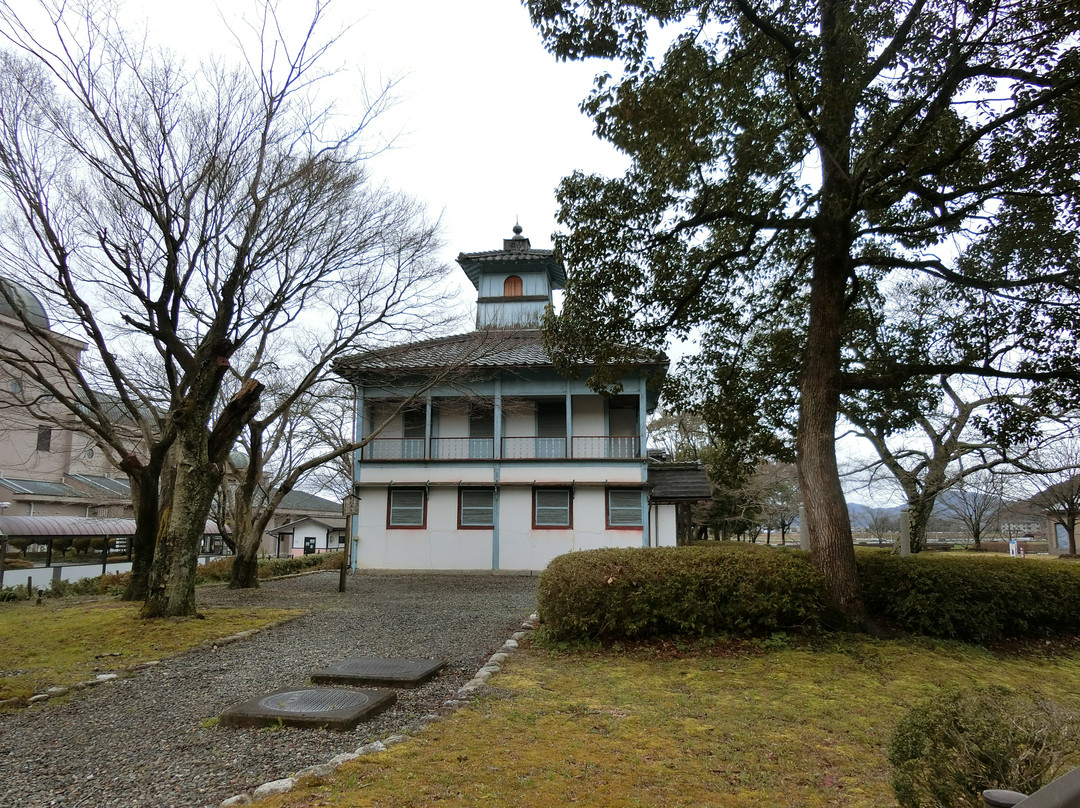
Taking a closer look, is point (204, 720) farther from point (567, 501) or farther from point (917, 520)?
point (917, 520)

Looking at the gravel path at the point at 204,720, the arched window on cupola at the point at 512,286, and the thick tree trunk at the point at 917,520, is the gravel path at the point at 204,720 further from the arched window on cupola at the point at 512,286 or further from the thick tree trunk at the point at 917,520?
the thick tree trunk at the point at 917,520

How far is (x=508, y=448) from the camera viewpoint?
20.6 meters

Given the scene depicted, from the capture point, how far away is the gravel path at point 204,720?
3564 mm

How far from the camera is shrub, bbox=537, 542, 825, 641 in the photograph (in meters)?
7.44

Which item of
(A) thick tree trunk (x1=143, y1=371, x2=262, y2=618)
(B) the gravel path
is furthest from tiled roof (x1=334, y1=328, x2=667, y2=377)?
(B) the gravel path

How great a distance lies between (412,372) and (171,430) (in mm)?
8389

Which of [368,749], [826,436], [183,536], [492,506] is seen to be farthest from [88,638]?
[492,506]

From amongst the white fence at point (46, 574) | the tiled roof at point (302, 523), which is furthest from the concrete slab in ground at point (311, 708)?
the tiled roof at point (302, 523)

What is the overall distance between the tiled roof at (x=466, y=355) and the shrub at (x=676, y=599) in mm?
9382

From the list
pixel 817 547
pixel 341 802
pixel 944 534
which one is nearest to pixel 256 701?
pixel 341 802

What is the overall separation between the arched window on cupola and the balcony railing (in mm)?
5847

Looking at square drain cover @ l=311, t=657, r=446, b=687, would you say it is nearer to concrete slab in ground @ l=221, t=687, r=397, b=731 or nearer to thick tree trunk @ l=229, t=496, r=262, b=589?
concrete slab in ground @ l=221, t=687, r=397, b=731

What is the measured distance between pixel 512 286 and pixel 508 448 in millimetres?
6346

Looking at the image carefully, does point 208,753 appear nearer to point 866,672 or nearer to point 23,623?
point 866,672
